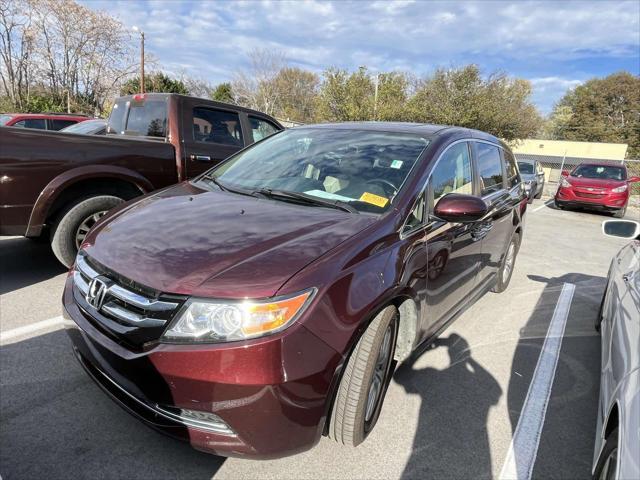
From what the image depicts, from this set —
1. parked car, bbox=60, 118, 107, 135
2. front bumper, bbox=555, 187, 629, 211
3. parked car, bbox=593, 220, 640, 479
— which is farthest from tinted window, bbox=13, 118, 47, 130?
front bumper, bbox=555, 187, 629, 211

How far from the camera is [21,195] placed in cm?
361

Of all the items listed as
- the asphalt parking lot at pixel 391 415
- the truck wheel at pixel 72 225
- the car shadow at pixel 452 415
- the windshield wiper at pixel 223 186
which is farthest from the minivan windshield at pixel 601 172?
the truck wheel at pixel 72 225

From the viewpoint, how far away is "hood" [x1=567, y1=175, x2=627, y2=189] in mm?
12305

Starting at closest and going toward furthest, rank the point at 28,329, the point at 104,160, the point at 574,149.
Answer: the point at 28,329 < the point at 104,160 < the point at 574,149

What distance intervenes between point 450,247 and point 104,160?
11.1 ft

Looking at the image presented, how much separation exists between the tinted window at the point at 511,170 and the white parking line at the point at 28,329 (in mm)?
4293

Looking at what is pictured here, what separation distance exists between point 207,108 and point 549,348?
4646mm

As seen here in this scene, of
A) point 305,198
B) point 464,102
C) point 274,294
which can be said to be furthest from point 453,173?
point 464,102

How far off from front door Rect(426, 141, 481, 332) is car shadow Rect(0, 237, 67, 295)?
12.5ft

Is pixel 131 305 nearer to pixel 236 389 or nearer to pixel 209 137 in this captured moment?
pixel 236 389

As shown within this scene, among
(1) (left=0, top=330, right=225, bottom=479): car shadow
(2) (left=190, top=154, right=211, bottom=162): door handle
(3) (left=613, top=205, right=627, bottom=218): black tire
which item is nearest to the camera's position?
(1) (left=0, top=330, right=225, bottom=479): car shadow

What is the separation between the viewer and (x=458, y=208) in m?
2.50

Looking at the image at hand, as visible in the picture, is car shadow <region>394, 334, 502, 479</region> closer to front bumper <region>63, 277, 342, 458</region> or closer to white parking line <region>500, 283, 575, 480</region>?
white parking line <region>500, 283, 575, 480</region>

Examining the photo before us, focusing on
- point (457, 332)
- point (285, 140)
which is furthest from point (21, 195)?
point (457, 332)
